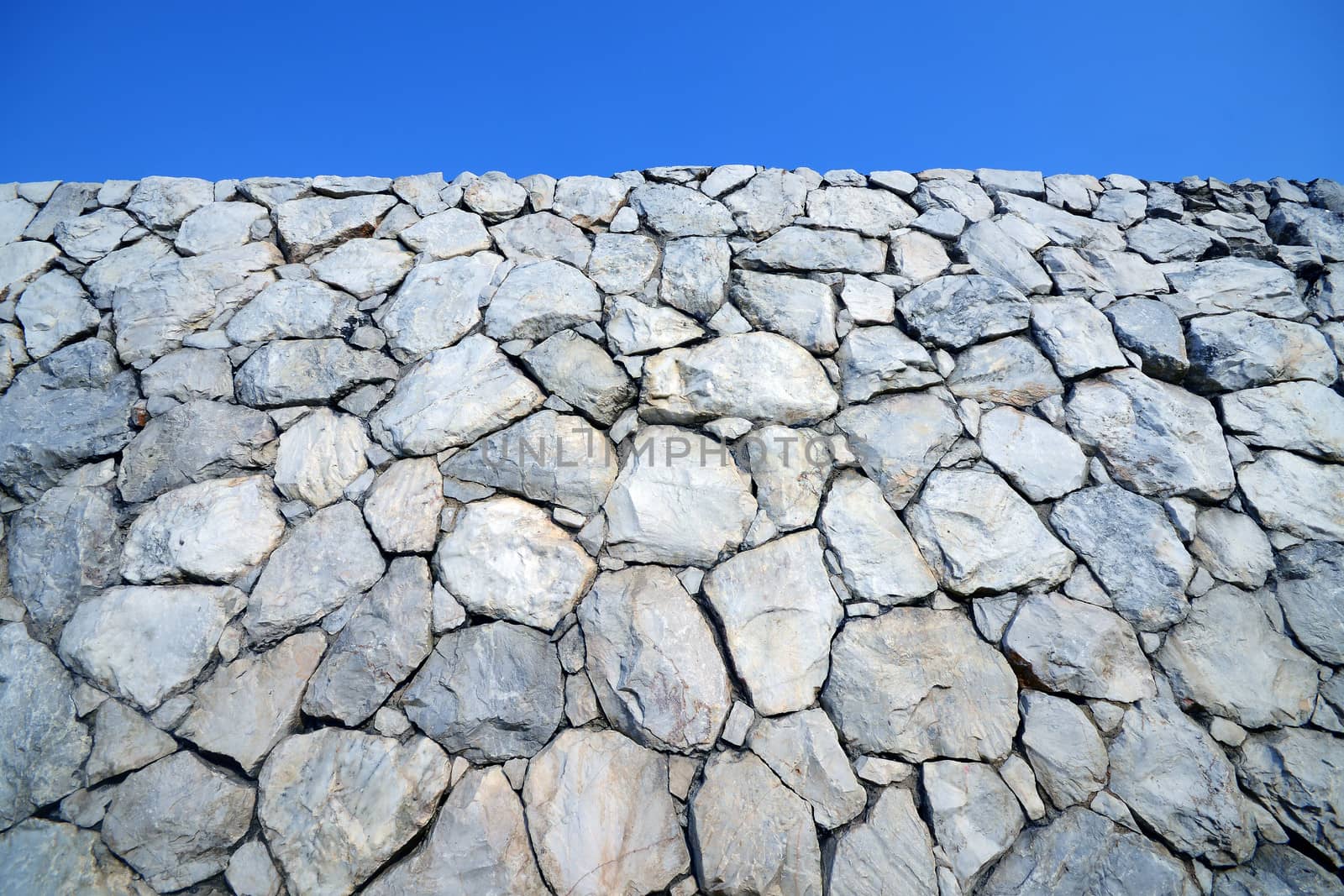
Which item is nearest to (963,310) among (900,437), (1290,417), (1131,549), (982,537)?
(900,437)

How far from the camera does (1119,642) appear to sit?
2312mm

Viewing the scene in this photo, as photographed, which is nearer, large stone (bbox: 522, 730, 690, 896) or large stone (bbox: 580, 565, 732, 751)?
large stone (bbox: 522, 730, 690, 896)

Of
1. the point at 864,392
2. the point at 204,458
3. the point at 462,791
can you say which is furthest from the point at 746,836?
the point at 204,458

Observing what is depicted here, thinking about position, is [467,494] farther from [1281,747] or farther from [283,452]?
[1281,747]

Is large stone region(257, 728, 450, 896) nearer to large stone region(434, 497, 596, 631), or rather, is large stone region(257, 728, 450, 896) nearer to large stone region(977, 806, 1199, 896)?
large stone region(434, 497, 596, 631)

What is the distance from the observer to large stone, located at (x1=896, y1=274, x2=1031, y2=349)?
2.81 meters

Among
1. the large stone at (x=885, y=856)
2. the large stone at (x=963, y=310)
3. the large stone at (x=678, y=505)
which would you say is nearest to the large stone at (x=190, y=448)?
the large stone at (x=678, y=505)

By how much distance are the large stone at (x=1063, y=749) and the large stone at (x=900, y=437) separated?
3.01 ft

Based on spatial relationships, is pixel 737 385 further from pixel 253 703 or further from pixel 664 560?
pixel 253 703

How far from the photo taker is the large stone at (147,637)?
227 cm

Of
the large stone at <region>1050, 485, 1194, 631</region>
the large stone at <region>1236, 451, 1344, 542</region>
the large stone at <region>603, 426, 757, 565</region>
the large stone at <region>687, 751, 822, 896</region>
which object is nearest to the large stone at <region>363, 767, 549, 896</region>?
the large stone at <region>687, 751, 822, 896</region>

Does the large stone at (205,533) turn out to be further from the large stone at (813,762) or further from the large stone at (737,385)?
the large stone at (813,762)

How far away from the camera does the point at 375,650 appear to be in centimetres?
227

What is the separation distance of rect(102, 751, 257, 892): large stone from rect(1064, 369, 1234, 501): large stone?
3.75m
